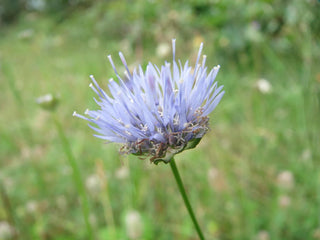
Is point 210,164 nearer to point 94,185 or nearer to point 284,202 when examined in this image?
point 284,202

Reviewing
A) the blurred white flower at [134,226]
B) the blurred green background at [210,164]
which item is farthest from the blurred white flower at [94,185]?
the blurred white flower at [134,226]

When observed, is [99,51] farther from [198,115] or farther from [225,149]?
[198,115]

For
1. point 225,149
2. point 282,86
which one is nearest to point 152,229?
point 225,149

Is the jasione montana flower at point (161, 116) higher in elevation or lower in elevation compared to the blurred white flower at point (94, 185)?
lower

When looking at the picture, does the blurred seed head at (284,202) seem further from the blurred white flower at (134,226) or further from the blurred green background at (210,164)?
the blurred white flower at (134,226)

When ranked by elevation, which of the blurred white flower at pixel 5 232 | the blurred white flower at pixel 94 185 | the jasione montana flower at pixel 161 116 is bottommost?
the jasione montana flower at pixel 161 116
